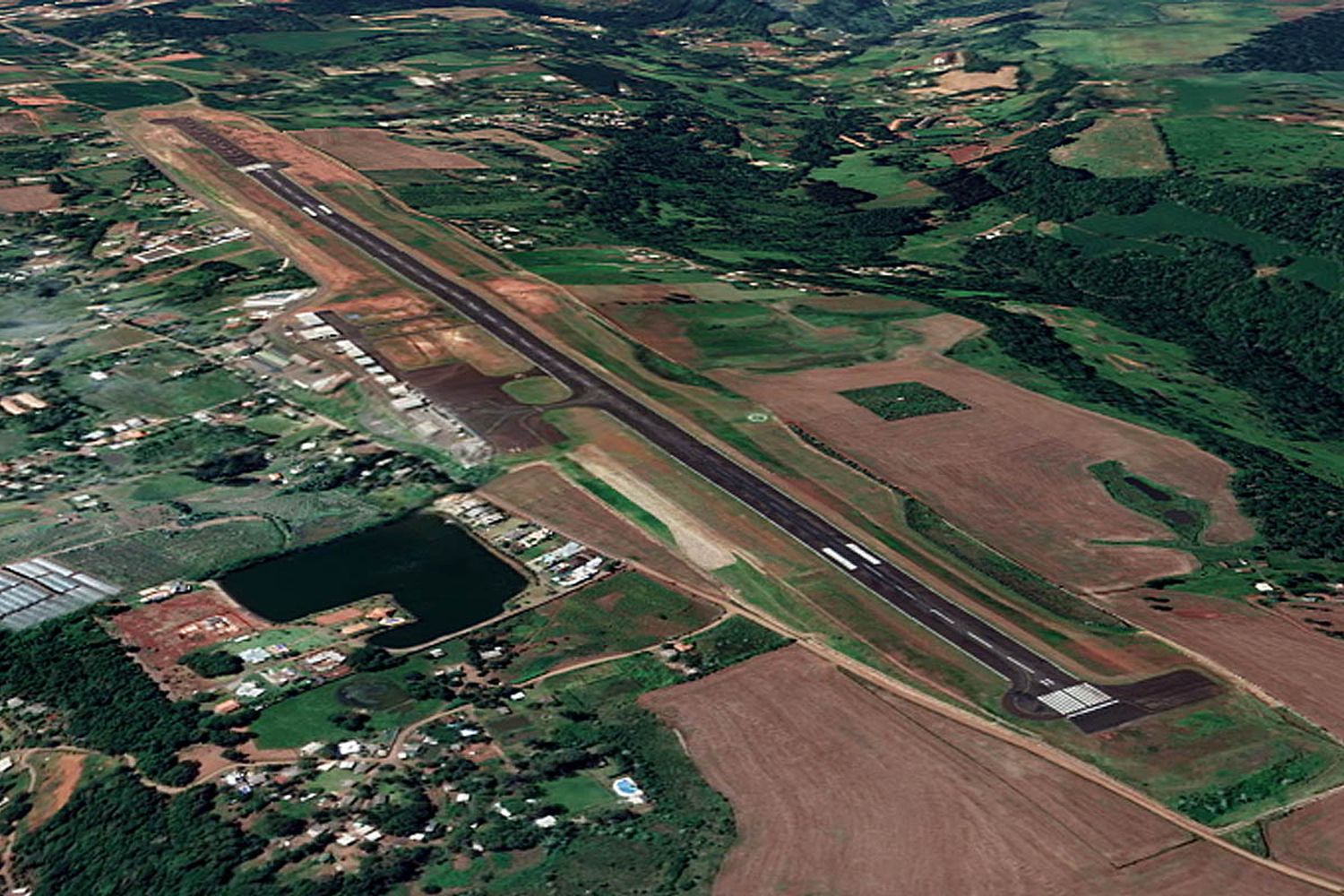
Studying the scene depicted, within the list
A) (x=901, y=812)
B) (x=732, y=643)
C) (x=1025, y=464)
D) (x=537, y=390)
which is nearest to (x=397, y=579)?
(x=732, y=643)

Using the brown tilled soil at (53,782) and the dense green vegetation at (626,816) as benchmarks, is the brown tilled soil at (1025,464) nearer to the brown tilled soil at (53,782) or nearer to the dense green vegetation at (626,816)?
the dense green vegetation at (626,816)

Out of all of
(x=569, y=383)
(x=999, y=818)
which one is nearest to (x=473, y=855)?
(x=999, y=818)

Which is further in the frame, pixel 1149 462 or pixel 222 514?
pixel 1149 462

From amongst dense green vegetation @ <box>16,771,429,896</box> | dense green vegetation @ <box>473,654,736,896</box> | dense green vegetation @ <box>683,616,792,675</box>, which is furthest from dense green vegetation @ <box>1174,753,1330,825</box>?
dense green vegetation @ <box>16,771,429,896</box>

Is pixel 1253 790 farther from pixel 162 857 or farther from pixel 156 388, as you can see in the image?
pixel 156 388

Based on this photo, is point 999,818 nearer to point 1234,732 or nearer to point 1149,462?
point 1234,732

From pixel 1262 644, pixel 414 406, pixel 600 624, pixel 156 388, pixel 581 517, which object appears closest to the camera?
pixel 1262 644
